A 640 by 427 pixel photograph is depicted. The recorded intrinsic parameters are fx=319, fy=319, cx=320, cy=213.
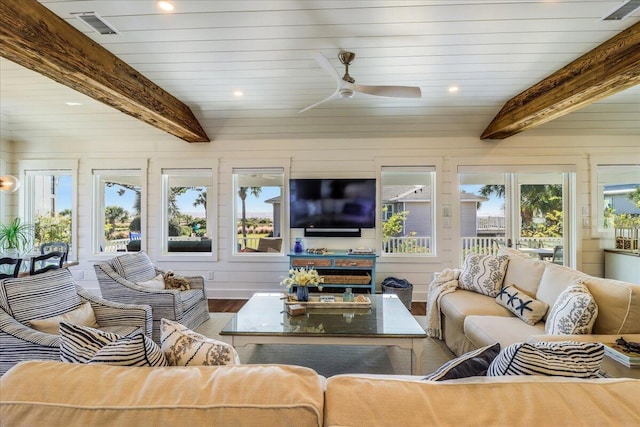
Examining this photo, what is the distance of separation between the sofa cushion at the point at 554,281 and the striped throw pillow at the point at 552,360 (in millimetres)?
1628

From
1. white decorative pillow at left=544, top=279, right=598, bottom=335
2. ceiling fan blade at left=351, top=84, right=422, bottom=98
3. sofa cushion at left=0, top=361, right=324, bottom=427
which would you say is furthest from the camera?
ceiling fan blade at left=351, top=84, right=422, bottom=98

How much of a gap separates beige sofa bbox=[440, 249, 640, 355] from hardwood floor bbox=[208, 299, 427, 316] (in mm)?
1158

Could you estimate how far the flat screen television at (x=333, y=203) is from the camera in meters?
4.84

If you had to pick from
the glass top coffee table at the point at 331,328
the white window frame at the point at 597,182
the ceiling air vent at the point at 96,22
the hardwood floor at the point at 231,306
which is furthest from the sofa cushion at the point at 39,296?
the white window frame at the point at 597,182

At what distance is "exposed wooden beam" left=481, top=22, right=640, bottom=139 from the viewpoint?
101 inches

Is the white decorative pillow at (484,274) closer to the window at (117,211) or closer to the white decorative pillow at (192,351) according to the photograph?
the white decorative pillow at (192,351)

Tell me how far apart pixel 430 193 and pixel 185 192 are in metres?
4.02

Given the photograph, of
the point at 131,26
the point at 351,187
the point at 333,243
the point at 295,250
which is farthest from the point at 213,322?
the point at 131,26

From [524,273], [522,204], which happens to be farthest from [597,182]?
[524,273]

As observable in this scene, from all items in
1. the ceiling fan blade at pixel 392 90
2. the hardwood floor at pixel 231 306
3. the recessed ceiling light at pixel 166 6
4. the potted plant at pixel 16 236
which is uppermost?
the recessed ceiling light at pixel 166 6

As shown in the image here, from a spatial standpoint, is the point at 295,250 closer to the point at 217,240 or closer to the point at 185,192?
the point at 217,240

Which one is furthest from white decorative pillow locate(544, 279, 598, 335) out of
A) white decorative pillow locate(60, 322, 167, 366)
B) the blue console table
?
the blue console table

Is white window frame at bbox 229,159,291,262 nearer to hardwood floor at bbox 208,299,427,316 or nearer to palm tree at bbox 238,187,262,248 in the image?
palm tree at bbox 238,187,262,248

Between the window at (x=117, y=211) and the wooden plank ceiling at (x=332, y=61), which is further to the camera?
the window at (x=117, y=211)
